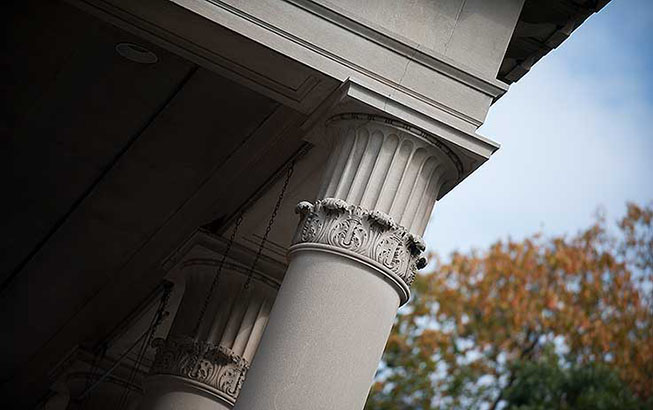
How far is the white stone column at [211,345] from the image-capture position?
426 inches

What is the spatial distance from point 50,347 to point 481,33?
A: 11820 mm

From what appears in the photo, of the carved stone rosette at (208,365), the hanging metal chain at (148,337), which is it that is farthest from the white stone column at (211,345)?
the hanging metal chain at (148,337)

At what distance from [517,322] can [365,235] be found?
24.0 meters

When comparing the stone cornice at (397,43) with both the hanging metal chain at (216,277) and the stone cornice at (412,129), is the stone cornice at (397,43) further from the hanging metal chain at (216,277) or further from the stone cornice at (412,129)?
the hanging metal chain at (216,277)

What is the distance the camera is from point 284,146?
10461mm

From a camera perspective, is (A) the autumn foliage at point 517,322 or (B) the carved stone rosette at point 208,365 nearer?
(B) the carved stone rosette at point 208,365

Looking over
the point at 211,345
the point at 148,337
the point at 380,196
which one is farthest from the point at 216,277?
the point at 148,337

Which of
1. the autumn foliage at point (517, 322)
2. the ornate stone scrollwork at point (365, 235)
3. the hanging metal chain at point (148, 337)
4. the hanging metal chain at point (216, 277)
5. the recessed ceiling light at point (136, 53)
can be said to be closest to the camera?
the ornate stone scrollwork at point (365, 235)

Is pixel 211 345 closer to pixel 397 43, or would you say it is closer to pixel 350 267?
pixel 350 267

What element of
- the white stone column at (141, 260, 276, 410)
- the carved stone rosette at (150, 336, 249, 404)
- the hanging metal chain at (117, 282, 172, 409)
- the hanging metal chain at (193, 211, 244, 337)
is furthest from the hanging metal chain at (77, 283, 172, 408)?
the carved stone rosette at (150, 336, 249, 404)

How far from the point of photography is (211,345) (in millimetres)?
11125

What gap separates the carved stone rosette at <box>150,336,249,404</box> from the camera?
35.5 feet

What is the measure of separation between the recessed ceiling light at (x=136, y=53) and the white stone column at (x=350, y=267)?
2934mm

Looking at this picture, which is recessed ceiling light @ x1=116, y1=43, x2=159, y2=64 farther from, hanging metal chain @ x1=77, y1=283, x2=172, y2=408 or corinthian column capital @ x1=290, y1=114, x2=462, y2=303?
hanging metal chain @ x1=77, y1=283, x2=172, y2=408
